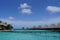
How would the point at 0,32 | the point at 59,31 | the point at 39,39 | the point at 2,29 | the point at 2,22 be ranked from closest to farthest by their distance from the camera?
the point at 39,39 < the point at 2,22 < the point at 2,29 < the point at 0,32 < the point at 59,31

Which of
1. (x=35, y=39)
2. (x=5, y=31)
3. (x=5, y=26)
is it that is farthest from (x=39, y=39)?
(x=5, y=31)

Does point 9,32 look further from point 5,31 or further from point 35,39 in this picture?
point 35,39

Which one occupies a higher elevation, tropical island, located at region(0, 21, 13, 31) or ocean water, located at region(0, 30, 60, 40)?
tropical island, located at region(0, 21, 13, 31)

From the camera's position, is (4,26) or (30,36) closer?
(30,36)

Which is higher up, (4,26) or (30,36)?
(4,26)

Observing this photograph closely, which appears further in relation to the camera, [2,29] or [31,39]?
[2,29]

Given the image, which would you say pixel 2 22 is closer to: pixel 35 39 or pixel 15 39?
pixel 15 39

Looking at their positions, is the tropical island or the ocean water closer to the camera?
the ocean water

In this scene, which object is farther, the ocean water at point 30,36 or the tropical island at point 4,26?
the tropical island at point 4,26

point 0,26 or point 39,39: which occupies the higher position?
point 0,26

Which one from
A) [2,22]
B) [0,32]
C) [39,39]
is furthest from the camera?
[0,32]

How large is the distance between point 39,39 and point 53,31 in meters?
6.15

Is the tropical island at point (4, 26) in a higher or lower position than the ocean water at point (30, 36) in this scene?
higher

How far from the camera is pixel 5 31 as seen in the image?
13.7 metres
